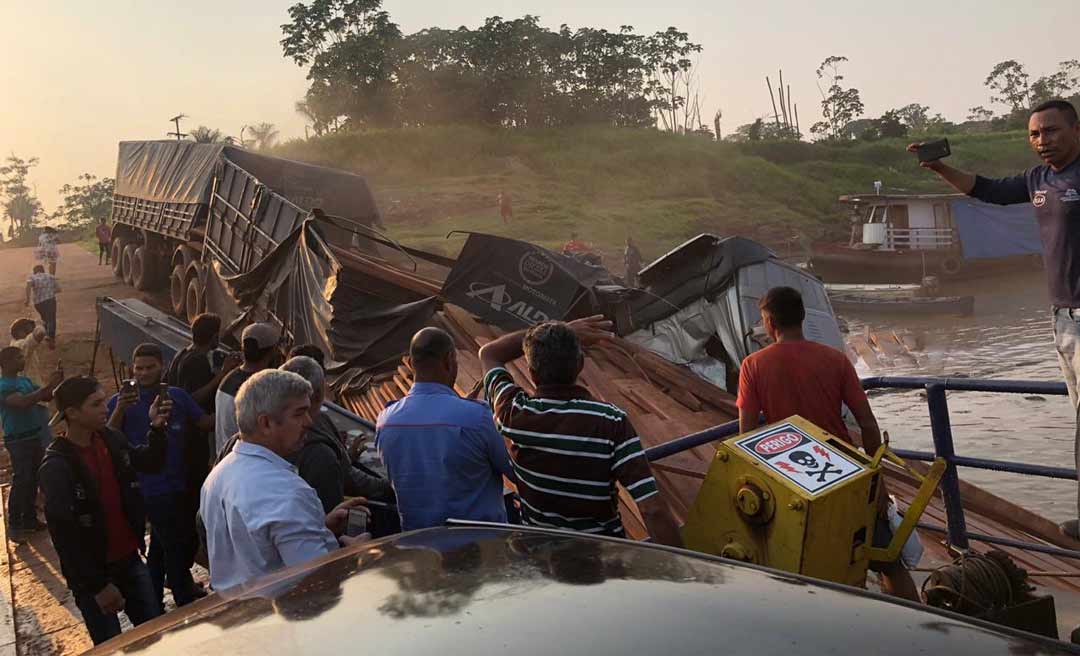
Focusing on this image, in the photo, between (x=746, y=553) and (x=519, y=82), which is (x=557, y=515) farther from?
(x=519, y=82)

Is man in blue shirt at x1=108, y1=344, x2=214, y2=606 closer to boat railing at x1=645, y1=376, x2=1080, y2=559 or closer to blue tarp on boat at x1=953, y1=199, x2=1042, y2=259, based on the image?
boat railing at x1=645, y1=376, x2=1080, y2=559

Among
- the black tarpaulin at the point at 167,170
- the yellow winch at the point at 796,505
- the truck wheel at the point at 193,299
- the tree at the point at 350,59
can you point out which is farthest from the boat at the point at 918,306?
the tree at the point at 350,59

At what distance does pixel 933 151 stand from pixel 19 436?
630cm

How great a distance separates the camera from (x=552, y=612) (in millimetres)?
1474

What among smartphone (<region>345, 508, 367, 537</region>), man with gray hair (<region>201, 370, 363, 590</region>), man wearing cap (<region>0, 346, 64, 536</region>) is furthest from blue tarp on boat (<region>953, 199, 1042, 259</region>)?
man with gray hair (<region>201, 370, 363, 590</region>)

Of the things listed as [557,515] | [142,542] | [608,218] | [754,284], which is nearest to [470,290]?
[754,284]

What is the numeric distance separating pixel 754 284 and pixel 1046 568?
510 cm

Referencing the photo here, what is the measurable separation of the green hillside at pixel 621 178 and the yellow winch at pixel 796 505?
27267 millimetres

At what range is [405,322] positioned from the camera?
852 cm

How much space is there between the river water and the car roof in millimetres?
8232

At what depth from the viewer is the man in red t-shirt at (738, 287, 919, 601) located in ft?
10.8

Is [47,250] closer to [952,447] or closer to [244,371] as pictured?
[244,371]

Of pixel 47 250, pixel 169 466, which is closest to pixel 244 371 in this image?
pixel 169 466

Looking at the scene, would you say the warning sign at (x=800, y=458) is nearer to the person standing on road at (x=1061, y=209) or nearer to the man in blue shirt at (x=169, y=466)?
the person standing on road at (x=1061, y=209)
